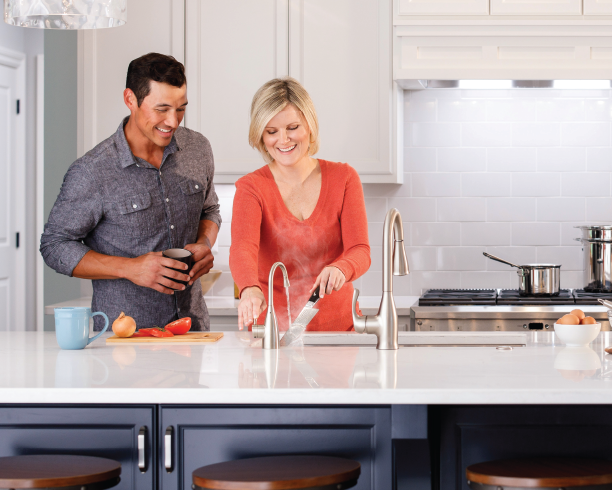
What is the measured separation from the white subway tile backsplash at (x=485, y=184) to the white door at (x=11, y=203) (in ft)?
9.66

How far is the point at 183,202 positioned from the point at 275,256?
452 millimetres

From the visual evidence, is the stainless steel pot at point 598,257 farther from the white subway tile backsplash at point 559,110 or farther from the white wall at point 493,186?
the white subway tile backsplash at point 559,110

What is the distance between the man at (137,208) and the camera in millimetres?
2314

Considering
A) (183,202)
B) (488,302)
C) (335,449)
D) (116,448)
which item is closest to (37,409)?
(116,448)

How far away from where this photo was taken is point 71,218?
7.68 ft

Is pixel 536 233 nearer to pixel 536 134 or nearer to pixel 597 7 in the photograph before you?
pixel 536 134

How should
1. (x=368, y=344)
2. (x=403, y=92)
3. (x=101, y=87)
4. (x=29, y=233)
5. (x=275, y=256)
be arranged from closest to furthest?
(x=368, y=344)
(x=275, y=256)
(x=101, y=87)
(x=403, y=92)
(x=29, y=233)

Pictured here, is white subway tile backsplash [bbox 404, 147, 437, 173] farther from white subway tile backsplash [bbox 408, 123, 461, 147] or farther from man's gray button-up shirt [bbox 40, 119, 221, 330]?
man's gray button-up shirt [bbox 40, 119, 221, 330]

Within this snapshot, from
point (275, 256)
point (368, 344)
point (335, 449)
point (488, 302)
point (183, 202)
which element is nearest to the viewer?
point (335, 449)

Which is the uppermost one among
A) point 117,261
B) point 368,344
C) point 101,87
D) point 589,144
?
point 101,87

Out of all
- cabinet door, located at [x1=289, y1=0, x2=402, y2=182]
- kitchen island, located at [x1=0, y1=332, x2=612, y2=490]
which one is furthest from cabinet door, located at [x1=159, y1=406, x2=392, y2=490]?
cabinet door, located at [x1=289, y1=0, x2=402, y2=182]

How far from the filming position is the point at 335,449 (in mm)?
1492

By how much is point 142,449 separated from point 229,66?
240 cm

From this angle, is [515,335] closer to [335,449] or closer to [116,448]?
[335,449]
